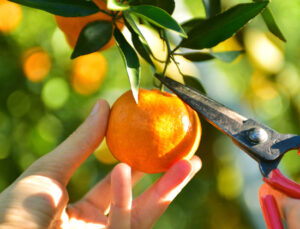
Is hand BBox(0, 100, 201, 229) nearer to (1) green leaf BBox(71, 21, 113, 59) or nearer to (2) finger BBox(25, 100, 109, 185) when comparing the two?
(2) finger BBox(25, 100, 109, 185)

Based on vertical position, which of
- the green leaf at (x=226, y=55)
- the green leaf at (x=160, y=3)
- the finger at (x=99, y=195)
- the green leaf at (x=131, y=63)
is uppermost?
the green leaf at (x=160, y=3)

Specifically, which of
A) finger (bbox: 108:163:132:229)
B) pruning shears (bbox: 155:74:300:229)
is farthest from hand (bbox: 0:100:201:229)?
pruning shears (bbox: 155:74:300:229)

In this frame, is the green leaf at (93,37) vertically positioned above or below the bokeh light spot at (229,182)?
Result: above

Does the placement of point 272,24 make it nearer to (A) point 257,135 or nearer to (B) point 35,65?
(A) point 257,135

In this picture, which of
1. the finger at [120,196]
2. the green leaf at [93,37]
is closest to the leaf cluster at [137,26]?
the green leaf at [93,37]

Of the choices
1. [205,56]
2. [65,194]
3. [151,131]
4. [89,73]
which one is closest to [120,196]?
[151,131]

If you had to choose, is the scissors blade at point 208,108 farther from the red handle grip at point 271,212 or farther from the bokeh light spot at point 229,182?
the bokeh light spot at point 229,182

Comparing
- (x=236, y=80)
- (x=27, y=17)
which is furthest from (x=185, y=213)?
(x=27, y=17)

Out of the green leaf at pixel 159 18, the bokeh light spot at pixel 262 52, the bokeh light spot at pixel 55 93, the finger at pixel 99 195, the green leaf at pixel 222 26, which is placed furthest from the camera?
the bokeh light spot at pixel 262 52
